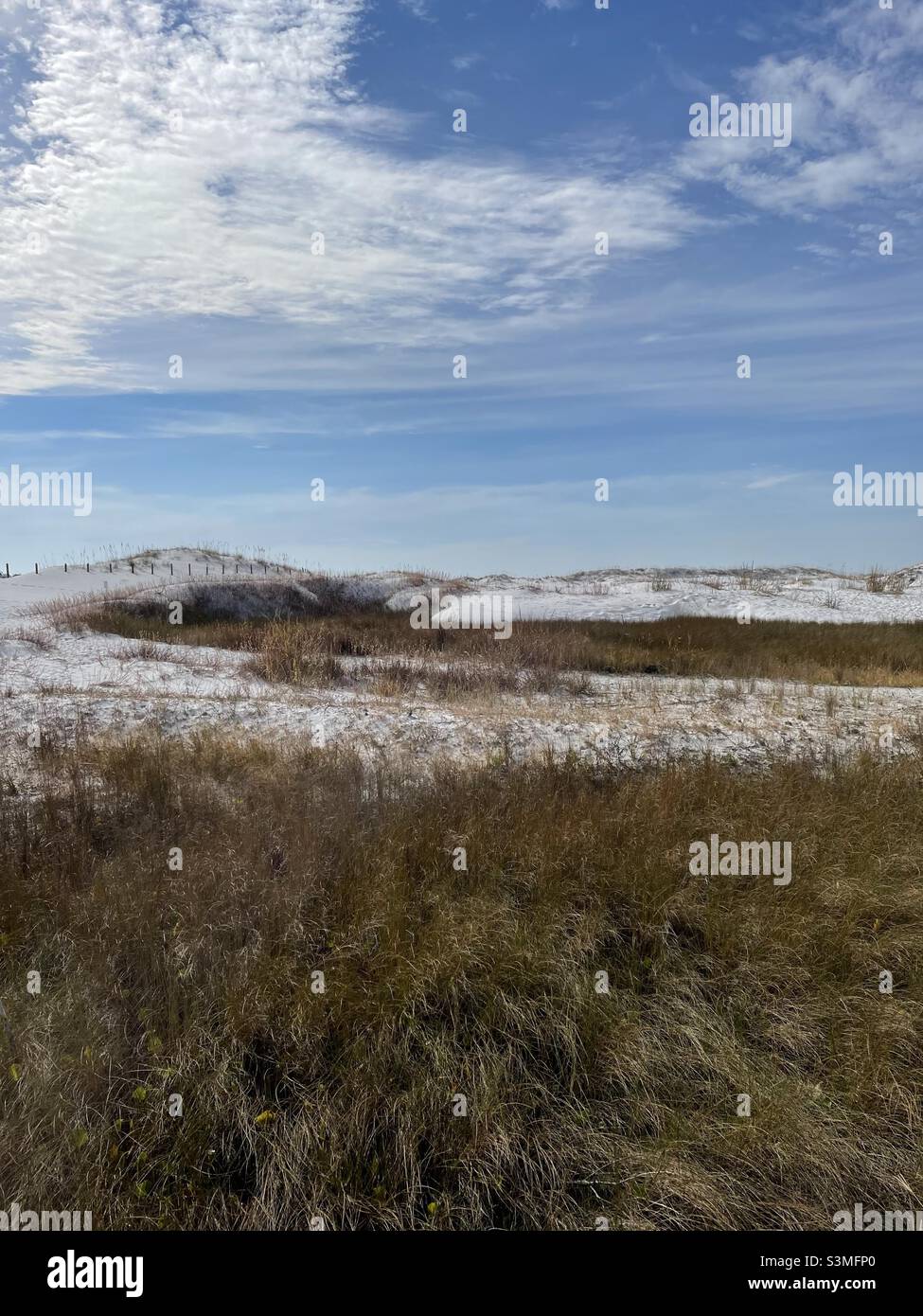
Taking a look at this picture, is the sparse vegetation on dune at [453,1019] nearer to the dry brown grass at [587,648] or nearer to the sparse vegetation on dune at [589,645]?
the dry brown grass at [587,648]

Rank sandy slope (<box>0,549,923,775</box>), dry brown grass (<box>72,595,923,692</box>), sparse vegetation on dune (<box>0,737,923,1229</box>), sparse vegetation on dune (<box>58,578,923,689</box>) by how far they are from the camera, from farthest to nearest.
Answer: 1. sparse vegetation on dune (<box>58,578,923,689</box>)
2. dry brown grass (<box>72,595,923,692</box>)
3. sandy slope (<box>0,549,923,775</box>)
4. sparse vegetation on dune (<box>0,737,923,1229</box>)

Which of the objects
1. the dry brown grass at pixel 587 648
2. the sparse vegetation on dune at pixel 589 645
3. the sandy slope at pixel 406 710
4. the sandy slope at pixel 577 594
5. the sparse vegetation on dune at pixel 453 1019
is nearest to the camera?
the sparse vegetation on dune at pixel 453 1019

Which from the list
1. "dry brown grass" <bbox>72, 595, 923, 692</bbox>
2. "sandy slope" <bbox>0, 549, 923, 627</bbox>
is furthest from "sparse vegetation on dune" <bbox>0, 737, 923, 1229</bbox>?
"sandy slope" <bbox>0, 549, 923, 627</bbox>

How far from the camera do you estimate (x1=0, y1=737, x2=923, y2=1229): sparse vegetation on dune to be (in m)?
3.00

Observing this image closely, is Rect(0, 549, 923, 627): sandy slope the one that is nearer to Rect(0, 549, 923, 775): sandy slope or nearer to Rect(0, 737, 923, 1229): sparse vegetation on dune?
Rect(0, 549, 923, 775): sandy slope

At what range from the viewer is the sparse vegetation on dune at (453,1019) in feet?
9.84

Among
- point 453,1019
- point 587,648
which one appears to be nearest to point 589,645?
point 587,648

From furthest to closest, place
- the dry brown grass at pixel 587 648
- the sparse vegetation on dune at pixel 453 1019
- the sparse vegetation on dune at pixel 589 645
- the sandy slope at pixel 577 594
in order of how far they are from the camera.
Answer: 1. the sandy slope at pixel 577 594
2. the sparse vegetation on dune at pixel 589 645
3. the dry brown grass at pixel 587 648
4. the sparse vegetation on dune at pixel 453 1019

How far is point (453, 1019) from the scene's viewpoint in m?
→ 3.62

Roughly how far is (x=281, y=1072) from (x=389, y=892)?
43.5 inches

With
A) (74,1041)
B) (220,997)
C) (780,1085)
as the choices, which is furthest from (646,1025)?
(74,1041)

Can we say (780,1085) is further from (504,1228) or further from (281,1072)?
(281,1072)

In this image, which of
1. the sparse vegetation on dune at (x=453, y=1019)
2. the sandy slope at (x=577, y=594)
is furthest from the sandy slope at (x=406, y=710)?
the sandy slope at (x=577, y=594)

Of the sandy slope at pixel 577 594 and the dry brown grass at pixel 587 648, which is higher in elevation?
the sandy slope at pixel 577 594
